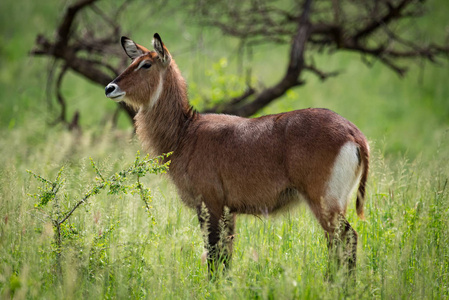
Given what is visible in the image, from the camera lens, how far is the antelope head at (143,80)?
15.3 feet

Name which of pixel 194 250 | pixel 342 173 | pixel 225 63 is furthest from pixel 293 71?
pixel 194 250

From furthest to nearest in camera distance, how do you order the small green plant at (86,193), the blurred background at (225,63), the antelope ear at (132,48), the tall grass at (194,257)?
the blurred background at (225,63)
the antelope ear at (132,48)
the small green plant at (86,193)
the tall grass at (194,257)

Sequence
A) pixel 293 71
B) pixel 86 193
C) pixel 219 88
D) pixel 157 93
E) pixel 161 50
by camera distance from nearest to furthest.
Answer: pixel 86 193
pixel 161 50
pixel 157 93
pixel 293 71
pixel 219 88

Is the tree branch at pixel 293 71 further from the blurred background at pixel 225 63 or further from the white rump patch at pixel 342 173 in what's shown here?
the white rump patch at pixel 342 173

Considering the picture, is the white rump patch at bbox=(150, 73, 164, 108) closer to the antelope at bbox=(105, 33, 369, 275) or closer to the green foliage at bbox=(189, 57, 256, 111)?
the antelope at bbox=(105, 33, 369, 275)

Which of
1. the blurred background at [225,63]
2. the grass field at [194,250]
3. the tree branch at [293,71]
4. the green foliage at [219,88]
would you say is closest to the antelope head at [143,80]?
the grass field at [194,250]

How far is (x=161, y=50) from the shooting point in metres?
4.69

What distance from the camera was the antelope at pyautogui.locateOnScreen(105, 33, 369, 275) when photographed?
3885 millimetres

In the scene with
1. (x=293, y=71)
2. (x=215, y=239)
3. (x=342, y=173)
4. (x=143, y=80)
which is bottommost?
(x=215, y=239)

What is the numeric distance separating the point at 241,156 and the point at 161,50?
1.31 metres

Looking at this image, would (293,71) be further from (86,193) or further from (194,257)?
(86,193)

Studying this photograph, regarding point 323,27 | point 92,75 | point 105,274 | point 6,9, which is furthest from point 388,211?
point 6,9

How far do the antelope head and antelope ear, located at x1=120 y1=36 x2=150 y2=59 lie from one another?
0.81 feet

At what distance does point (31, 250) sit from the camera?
11.7ft
